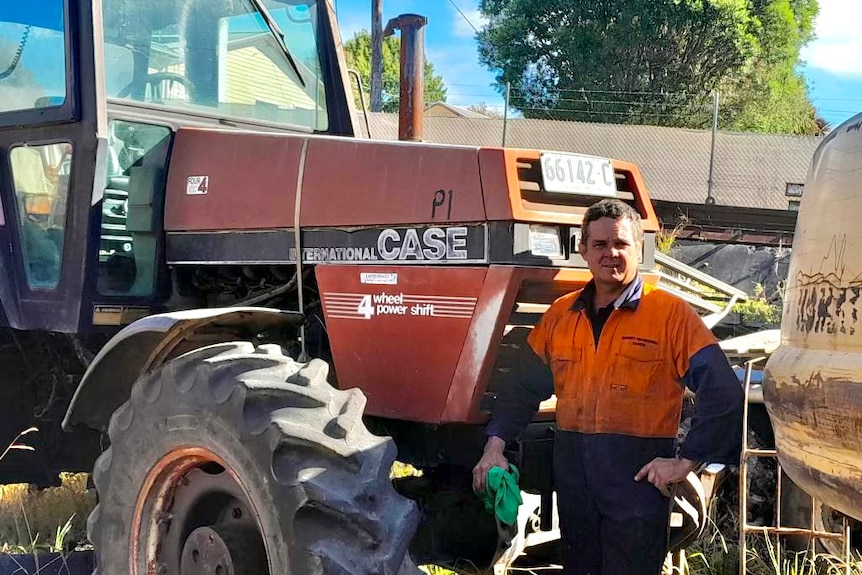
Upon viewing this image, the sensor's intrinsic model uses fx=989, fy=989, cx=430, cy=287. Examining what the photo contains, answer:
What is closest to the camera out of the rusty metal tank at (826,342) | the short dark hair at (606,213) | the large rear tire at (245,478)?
the rusty metal tank at (826,342)

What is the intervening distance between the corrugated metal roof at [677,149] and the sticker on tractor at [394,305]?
12666mm

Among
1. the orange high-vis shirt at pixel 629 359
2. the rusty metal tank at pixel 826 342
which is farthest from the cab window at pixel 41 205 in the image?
the rusty metal tank at pixel 826 342

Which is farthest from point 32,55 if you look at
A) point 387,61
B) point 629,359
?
point 387,61

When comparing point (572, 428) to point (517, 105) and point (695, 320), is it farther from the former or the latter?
point (517, 105)

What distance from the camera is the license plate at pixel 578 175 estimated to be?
10.8ft

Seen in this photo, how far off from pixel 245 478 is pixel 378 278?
88 cm

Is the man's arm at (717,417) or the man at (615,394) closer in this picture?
the man's arm at (717,417)

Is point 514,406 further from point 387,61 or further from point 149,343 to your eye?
point 387,61

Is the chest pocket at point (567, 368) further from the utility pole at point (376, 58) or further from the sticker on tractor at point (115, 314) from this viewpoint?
the utility pole at point (376, 58)

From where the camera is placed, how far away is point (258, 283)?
13.1 ft

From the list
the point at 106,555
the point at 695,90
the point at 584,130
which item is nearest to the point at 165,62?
the point at 106,555

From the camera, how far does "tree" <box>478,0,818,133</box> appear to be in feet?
83.0

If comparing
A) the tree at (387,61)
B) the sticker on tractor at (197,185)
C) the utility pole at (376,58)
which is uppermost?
the tree at (387,61)

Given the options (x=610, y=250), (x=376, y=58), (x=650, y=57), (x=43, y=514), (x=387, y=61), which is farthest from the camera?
(x=387, y=61)
